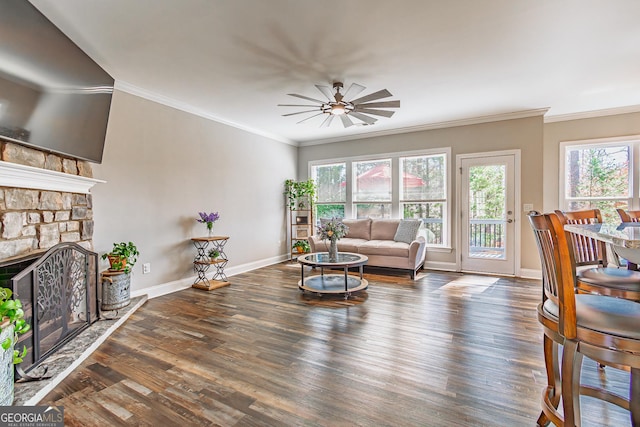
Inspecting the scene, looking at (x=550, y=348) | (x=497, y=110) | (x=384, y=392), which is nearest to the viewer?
(x=550, y=348)

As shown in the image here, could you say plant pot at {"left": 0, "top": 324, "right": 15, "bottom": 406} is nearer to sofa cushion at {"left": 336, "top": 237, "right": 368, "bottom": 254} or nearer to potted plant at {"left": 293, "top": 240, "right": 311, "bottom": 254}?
sofa cushion at {"left": 336, "top": 237, "right": 368, "bottom": 254}

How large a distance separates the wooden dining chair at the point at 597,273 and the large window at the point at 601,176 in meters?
3.18

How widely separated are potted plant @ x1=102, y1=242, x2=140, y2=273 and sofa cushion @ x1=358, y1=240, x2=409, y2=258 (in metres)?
3.48

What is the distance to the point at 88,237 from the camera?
3.06m

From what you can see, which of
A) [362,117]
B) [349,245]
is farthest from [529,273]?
[362,117]

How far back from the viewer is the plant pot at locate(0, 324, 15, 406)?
1567 millimetres

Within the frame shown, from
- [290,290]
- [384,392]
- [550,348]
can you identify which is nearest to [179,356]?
[384,392]

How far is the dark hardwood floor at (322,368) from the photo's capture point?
1.68 metres

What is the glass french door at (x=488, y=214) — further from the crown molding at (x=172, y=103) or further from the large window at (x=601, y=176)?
the crown molding at (x=172, y=103)

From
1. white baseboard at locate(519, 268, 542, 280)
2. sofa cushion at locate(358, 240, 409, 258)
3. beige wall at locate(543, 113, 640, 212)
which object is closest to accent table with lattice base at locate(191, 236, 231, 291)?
sofa cushion at locate(358, 240, 409, 258)

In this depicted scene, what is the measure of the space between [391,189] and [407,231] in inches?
40.9

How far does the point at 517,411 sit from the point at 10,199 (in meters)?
3.59

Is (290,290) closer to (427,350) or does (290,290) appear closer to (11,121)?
(427,350)

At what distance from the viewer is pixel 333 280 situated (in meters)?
4.46
